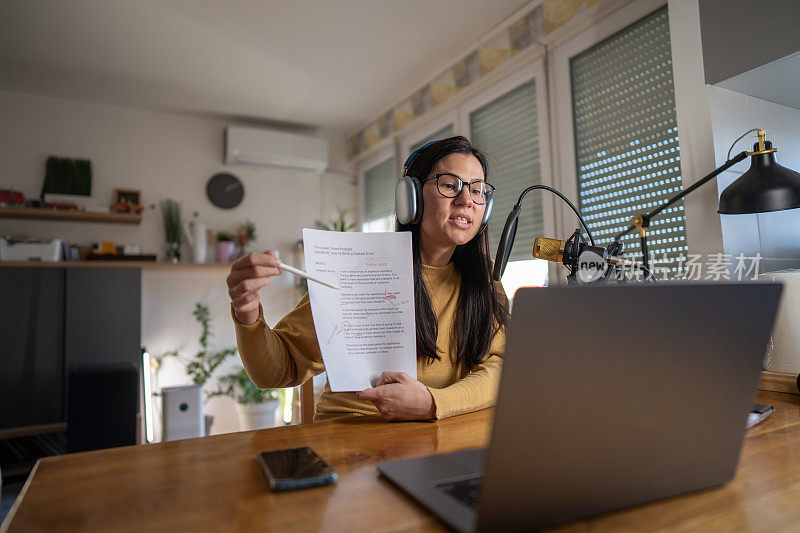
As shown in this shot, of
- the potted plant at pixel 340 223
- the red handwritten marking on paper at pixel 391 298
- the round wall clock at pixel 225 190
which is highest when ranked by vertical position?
the round wall clock at pixel 225 190

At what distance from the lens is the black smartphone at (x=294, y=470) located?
0.57 m

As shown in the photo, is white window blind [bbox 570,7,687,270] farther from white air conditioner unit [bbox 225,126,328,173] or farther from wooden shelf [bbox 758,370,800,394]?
white air conditioner unit [bbox 225,126,328,173]

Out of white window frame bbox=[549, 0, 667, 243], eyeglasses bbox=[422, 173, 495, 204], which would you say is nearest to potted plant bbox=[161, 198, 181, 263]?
white window frame bbox=[549, 0, 667, 243]

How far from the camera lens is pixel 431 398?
0.93 meters

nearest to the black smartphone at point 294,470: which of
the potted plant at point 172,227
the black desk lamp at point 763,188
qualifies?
the black desk lamp at point 763,188

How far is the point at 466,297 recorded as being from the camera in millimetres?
1349

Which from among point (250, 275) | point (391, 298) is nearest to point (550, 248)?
point (391, 298)

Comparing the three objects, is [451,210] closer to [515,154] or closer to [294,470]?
[294,470]

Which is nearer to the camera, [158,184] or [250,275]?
[250,275]

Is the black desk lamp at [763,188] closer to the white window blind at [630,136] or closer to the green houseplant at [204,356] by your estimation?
the white window blind at [630,136]

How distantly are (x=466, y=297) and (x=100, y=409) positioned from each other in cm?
256

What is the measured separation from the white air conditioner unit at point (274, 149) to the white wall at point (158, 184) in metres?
0.19

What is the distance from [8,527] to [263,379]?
68 centimetres

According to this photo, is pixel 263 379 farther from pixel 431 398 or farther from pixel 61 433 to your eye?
pixel 61 433
